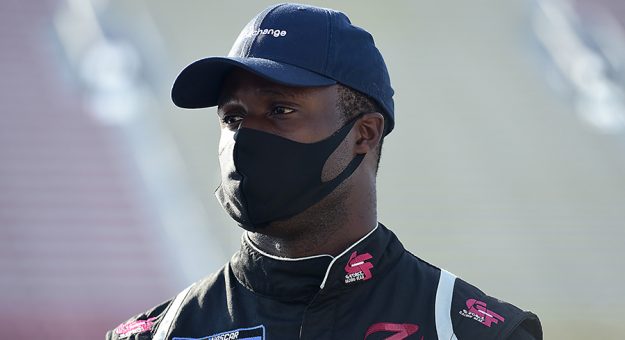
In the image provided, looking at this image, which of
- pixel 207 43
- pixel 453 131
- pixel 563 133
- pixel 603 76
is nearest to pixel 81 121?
pixel 207 43

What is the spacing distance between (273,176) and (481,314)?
A: 432 mm

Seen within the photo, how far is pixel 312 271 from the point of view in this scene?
5.74 ft

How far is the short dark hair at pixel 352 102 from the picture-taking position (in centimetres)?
181

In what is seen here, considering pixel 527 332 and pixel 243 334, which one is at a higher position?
→ pixel 243 334

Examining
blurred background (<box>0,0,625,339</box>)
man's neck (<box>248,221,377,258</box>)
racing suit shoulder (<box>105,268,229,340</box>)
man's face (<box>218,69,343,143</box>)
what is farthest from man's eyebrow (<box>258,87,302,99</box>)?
blurred background (<box>0,0,625,339</box>)

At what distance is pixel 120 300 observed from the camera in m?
8.14

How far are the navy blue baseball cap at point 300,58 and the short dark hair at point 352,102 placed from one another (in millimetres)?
14

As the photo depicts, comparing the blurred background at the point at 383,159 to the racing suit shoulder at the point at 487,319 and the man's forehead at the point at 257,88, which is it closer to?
the man's forehead at the point at 257,88

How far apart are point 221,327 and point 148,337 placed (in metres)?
0.13

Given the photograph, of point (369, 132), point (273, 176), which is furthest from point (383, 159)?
point (273, 176)

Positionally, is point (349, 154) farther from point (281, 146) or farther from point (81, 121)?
point (81, 121)

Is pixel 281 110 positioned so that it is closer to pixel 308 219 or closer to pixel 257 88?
pixel 257 88

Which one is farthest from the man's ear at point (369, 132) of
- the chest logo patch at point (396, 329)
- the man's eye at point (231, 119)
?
the chest logo patch at point (396, 329)

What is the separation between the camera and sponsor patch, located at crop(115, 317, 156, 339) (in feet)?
5.98
